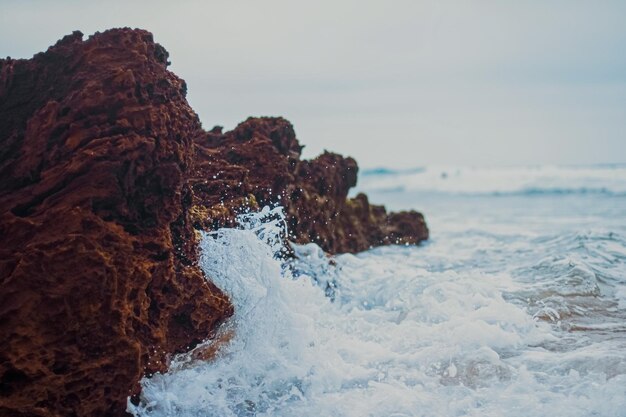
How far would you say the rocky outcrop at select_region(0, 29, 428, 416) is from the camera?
3475 millimetres

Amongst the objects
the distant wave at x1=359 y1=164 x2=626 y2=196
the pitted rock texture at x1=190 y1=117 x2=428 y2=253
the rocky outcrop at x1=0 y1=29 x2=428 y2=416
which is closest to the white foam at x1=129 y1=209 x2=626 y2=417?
the rocky outcrop at x1=0 y1=29 x2=428 y2=416

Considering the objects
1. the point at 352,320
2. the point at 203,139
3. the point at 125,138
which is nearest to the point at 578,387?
the point at 352,320

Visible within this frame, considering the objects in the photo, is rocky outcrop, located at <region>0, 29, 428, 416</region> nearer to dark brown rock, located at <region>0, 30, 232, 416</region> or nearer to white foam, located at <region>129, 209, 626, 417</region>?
dark brown rock, located at <region>0, 30, 232, 416</region>

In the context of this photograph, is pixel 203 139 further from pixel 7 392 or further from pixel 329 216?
pixel 7 392

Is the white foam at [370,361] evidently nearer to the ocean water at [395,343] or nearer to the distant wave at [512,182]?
the ocean water at [395,343]

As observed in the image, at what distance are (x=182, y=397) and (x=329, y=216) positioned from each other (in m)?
5.37

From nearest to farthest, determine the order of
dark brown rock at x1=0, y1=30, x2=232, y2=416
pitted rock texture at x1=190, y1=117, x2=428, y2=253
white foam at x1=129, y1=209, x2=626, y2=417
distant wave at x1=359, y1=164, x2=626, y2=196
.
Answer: dark brown rock at x1=0, y1=30, x2=232, y2=416 → white foam at x1=129, y1=209, x2=626, y2=417 → pitted rock texture at x1=190, y1=117, x2=428, y2=253 → distant wave at x1=359, y1=164, x2=626, y2=196

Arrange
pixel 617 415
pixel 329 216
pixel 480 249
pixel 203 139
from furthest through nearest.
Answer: pixel 480 249
pixel 329 216
pixel 203 139
pixel 617 415

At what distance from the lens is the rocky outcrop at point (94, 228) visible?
347cm

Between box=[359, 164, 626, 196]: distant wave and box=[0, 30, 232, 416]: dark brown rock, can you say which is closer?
box=[0, 30, 232, 416]: dark brown rock

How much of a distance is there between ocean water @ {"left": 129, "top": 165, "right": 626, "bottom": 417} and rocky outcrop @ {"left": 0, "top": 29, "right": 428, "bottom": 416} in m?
0.33

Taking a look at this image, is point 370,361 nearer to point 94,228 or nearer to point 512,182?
point 94,228

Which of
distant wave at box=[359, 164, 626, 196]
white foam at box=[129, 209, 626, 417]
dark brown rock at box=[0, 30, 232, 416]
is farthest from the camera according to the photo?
distant wave at box=[359, 164, 626, 196]

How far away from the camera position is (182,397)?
408cm
